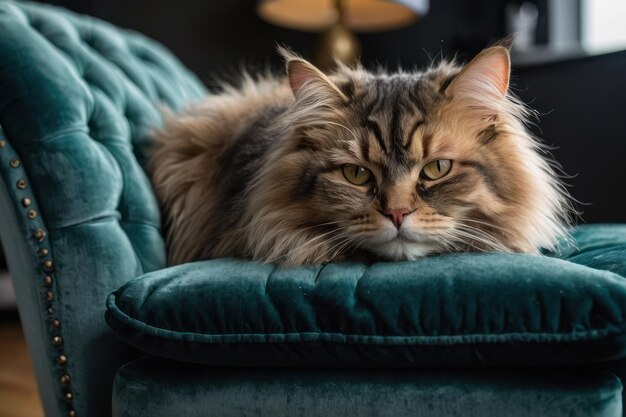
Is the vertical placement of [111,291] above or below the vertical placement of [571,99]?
below

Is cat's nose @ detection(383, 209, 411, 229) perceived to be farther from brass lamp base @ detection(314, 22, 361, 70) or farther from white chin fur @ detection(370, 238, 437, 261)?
brass lamp base @ detection(314, 22, 361, 70)

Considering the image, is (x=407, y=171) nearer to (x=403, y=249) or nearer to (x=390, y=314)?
(x=403, y=249)

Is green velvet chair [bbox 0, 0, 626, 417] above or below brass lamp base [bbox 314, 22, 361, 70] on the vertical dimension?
below

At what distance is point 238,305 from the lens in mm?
915

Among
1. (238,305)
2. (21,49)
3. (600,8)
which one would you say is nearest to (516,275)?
(238,305)

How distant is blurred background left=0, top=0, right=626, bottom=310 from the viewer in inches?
69.8

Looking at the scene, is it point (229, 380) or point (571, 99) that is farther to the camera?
point (571, 99)

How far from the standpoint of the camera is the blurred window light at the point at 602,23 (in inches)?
114

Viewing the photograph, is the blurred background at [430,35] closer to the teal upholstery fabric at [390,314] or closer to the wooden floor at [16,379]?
the wooden floor at [16,379]

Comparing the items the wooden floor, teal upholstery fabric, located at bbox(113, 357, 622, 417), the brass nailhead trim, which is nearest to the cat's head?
teal upholstery fabric, located at bbox(113, 357, 622, 417)

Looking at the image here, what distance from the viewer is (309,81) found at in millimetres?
1156

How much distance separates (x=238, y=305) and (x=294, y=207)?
0.29m

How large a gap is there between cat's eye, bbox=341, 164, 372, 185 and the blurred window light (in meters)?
2.38

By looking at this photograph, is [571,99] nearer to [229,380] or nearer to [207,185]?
[207,185]
